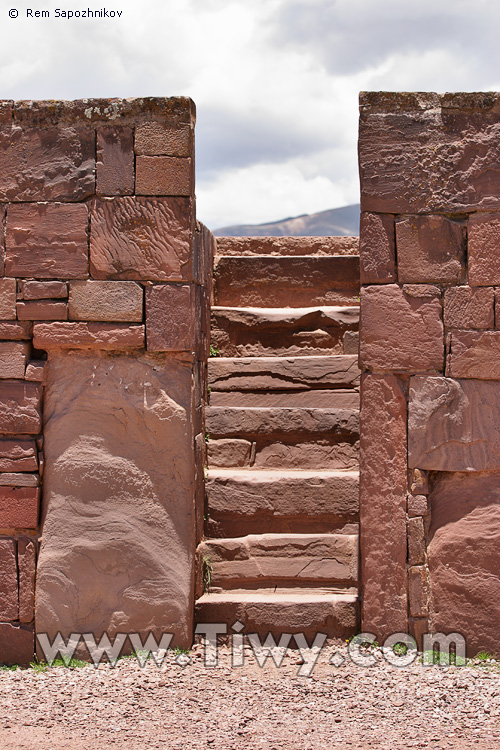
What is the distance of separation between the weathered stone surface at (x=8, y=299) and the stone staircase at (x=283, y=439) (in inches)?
66.0

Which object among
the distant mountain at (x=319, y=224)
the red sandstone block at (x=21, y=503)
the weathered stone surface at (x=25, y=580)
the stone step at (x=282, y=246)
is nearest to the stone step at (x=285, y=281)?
the stone step at (x=282, y=246)

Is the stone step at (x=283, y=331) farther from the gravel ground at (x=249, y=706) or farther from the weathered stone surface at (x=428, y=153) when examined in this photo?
the gravel ground at (x=249, y=706)

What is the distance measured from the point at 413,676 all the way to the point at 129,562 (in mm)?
1745

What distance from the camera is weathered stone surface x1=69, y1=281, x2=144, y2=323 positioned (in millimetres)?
4305

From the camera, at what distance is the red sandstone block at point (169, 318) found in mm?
4297

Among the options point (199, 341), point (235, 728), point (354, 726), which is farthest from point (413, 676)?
point (199, 341)

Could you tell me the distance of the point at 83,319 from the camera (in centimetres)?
432

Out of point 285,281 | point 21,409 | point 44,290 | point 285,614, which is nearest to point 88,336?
point 44,290

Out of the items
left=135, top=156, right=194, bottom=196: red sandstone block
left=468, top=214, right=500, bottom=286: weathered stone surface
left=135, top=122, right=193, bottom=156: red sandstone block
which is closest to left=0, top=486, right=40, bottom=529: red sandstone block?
left=135, top=156, right=194, bottom=196: red sandstone block

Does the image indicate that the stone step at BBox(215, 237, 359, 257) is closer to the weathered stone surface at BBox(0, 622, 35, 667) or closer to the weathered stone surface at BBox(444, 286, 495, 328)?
the weathered stone surface at BBox(444, 286, 495, 328)

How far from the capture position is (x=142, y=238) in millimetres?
4312

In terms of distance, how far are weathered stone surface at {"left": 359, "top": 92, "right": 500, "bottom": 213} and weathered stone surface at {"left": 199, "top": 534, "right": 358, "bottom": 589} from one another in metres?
2.23

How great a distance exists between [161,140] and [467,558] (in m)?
3.04

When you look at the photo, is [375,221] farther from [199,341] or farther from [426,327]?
[199,341]
